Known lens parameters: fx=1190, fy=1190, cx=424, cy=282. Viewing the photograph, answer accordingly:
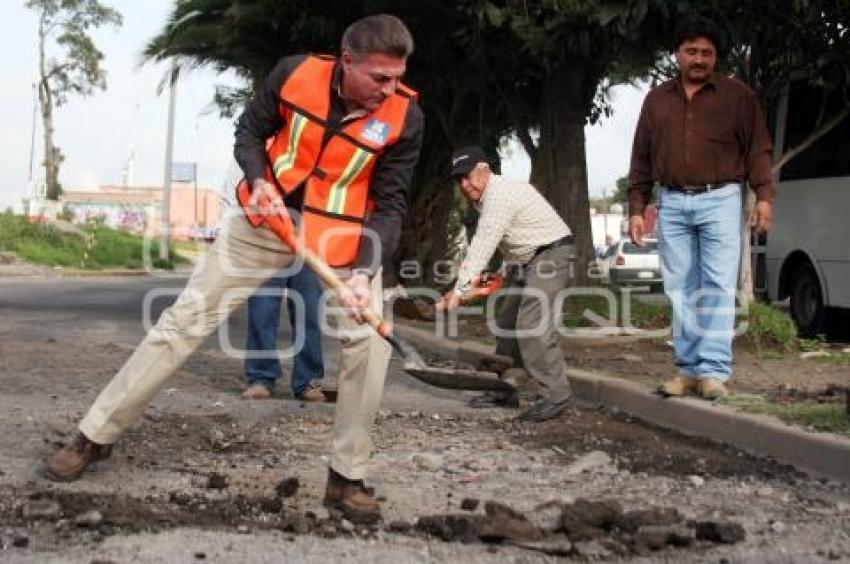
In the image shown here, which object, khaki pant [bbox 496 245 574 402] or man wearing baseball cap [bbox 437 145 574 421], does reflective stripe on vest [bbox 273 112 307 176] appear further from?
khaki pant [bbox 496 245 574 402]

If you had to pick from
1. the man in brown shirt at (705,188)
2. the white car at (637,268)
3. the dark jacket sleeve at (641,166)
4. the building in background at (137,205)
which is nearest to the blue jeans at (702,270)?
the man in brown shirt at (705,188)

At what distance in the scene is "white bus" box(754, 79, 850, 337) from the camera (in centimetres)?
1117

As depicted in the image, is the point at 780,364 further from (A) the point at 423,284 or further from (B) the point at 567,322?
(A) the point at 423,284

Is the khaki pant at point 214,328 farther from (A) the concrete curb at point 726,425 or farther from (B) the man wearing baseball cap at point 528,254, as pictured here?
(B) the man wearing baseball cap at point 528,254

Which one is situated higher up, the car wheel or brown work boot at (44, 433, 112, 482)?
the car wheel

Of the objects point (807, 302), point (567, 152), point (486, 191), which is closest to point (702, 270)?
point (486, 191)

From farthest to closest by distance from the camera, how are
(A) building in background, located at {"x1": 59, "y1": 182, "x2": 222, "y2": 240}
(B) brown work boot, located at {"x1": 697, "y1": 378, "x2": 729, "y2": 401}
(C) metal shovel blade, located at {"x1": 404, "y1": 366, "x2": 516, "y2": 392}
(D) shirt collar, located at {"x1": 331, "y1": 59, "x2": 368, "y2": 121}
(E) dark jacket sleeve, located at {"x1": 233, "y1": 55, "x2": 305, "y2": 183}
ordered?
(A) building in background, located at {"x1": 59, "y1": 182, "x2": 222, "y2": 240} → (B) brown work boot, located at {"x1": 697, "y1": 378, "x2": 729, "y2": 401} → (C) metal shovel blade, located at {"x1": 404, "y1": 366, "x2": 516, "y2": 392} → (E) dark jacket sleeve, located at {"x1": 233, "y1": 55, "x2": 305, "y2": 183} → (D) shirt collar, located at {"x1": 331, "y1": 59, "x2": 368, "y2": 121}

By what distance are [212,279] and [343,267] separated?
479 millimetres

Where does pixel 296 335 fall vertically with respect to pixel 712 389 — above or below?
above

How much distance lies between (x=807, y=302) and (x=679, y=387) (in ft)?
19.7

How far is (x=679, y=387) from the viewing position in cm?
635

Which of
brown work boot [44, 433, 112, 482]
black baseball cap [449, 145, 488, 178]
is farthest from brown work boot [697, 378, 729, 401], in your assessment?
brown work boot [44, 433, 112, 482]

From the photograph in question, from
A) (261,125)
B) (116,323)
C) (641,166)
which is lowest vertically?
(116,323)

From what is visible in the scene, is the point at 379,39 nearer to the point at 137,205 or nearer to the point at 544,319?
the point at 544,319
